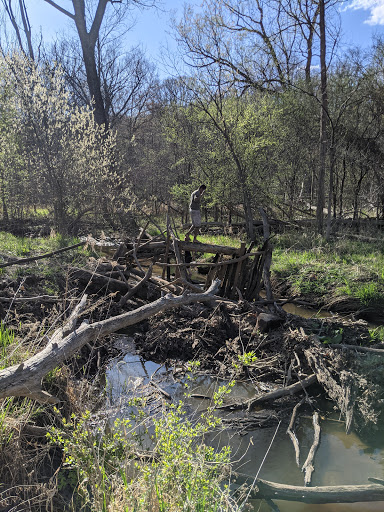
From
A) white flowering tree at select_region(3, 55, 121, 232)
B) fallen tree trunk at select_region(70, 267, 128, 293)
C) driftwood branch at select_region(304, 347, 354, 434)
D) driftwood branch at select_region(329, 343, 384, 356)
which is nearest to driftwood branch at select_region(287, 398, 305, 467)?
driftwood branch at select_region(304, 347, 354, 434)

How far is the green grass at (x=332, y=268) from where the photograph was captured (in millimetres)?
8695

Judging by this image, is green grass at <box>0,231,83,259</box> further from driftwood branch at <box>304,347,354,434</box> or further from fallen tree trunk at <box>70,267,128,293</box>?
driftwood branch at <box>304,347,354,434</box>

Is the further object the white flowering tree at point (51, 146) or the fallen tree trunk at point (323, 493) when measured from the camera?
the white flowering tree at point (51, 146)

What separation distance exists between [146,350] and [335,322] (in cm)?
316

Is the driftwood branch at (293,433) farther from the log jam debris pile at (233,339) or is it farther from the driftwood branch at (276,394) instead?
the driftwood branch at (276,394)

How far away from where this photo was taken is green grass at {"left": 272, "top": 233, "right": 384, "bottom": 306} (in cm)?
870

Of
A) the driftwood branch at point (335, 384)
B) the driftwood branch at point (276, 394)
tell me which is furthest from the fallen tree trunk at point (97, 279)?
the driftwood branch at point (335, 384)

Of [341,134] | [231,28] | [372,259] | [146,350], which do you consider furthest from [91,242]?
[341,134]

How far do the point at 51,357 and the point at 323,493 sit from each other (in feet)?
8.44

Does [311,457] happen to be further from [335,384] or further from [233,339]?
[233,339]

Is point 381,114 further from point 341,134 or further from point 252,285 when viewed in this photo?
point 252,285

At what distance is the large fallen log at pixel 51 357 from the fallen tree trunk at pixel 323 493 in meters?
1.96

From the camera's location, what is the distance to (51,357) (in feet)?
10.6

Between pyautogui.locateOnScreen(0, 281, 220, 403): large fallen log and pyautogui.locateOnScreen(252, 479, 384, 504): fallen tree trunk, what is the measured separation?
196 centimetres
